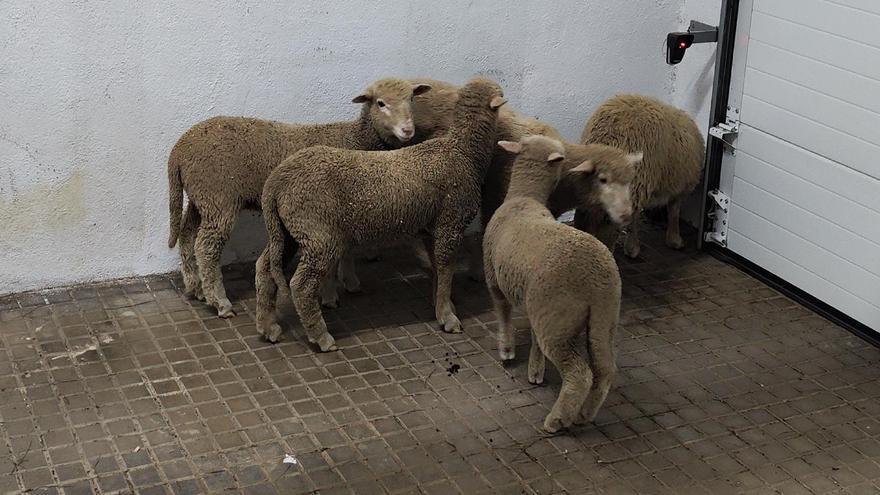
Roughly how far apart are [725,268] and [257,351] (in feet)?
11.5

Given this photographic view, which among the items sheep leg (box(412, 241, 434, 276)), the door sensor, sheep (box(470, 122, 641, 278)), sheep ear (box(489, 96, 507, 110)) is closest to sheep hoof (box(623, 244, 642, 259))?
sheep (box(470, 122, 641, 278))

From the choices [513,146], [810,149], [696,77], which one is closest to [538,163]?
[513,146]

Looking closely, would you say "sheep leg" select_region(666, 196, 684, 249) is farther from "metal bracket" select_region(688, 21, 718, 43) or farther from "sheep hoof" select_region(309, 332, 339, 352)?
"sheep hoof" select_region(309, 332, 339, 352)

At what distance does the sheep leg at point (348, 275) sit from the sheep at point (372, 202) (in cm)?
68

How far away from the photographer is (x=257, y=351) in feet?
21.0

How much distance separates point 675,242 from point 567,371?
2.87 metres

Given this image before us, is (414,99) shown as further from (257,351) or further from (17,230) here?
(17,230)

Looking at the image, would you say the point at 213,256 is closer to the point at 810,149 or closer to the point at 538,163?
the point at 538,163

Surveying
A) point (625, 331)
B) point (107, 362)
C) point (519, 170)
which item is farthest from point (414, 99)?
point (107, 362)

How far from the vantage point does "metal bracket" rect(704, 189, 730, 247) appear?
782 cm

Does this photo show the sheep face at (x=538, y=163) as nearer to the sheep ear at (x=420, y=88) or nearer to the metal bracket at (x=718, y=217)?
the sheep ear at (x=420, y=88)

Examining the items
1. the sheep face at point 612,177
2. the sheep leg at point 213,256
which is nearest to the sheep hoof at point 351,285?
the sheep leg at point 213,256

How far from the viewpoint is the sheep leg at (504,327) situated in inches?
243

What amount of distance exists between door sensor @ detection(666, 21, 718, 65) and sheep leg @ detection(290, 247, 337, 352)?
10.3 feet
